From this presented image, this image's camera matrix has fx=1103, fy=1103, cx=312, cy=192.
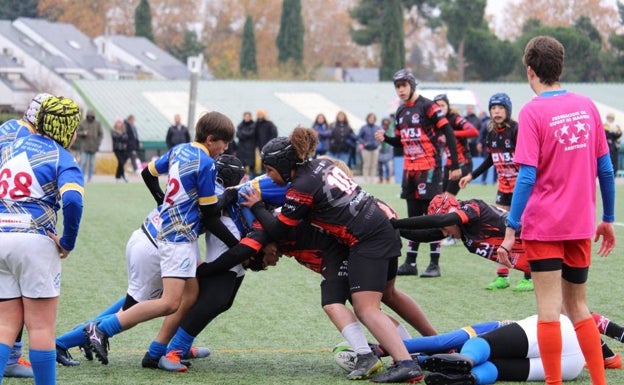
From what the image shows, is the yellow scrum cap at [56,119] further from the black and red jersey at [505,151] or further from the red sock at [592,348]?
the black and red jersey at [505,151]

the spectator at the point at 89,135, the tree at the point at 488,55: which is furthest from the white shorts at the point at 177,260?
the tree at the point at 488,55

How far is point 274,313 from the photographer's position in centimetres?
852

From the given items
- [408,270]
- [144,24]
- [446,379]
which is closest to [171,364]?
[446,379]

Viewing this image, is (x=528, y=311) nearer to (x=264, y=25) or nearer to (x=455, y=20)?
(x=455, y=20)

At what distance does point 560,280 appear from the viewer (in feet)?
17.7

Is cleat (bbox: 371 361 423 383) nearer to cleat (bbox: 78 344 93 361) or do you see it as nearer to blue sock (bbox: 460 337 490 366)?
blue sock (bbox: 460 337 490 366)

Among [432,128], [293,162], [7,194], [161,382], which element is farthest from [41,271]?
[432,128]

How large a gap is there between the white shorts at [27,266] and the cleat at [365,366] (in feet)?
5.69

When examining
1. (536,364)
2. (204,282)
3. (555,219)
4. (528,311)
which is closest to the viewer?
(555,219)

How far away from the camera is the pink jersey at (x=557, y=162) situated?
533 centimetres

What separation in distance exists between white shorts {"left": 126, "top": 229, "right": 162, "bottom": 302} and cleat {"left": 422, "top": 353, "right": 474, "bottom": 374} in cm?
173

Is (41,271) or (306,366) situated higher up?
(41,271)

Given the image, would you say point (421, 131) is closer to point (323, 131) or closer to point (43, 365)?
point (43, 365)

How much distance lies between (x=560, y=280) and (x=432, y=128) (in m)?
5.44
